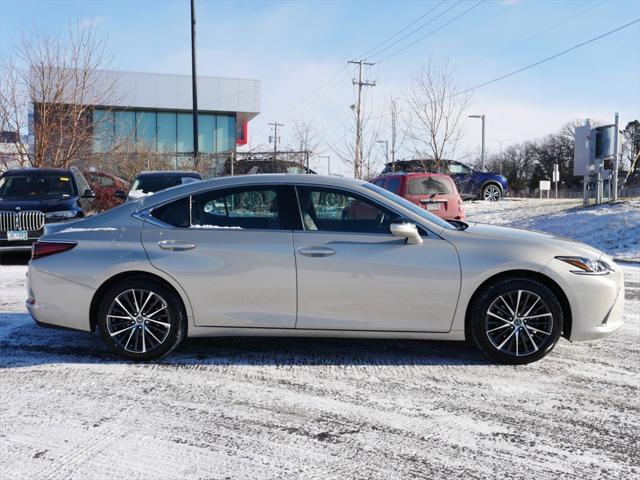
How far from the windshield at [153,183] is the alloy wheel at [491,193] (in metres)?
15.0

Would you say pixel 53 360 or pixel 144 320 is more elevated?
pixel 144 320

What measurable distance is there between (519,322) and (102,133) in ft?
63.8

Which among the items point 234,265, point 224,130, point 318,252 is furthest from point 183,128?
point 318,252

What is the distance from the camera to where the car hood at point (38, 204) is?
10.5 metres

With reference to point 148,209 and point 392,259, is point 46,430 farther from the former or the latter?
point 392,259

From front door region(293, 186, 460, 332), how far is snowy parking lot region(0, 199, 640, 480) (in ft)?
1.25

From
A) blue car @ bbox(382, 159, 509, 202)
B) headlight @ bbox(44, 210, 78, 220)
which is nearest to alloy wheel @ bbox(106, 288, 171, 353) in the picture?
headlight @ bbox(44, 210, 78, 220)

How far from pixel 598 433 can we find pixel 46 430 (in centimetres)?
321

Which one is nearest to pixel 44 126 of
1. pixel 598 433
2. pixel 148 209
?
pixel 148 209

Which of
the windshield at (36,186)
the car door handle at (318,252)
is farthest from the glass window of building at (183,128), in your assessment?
the car door handle at (318,252)

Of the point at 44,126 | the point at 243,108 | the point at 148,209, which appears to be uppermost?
the point at 243,108

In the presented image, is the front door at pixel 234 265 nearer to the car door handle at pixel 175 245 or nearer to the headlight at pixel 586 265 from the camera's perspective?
the car door handle at pixel 175 245

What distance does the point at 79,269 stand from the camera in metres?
4.84

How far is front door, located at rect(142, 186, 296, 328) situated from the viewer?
186 inches
